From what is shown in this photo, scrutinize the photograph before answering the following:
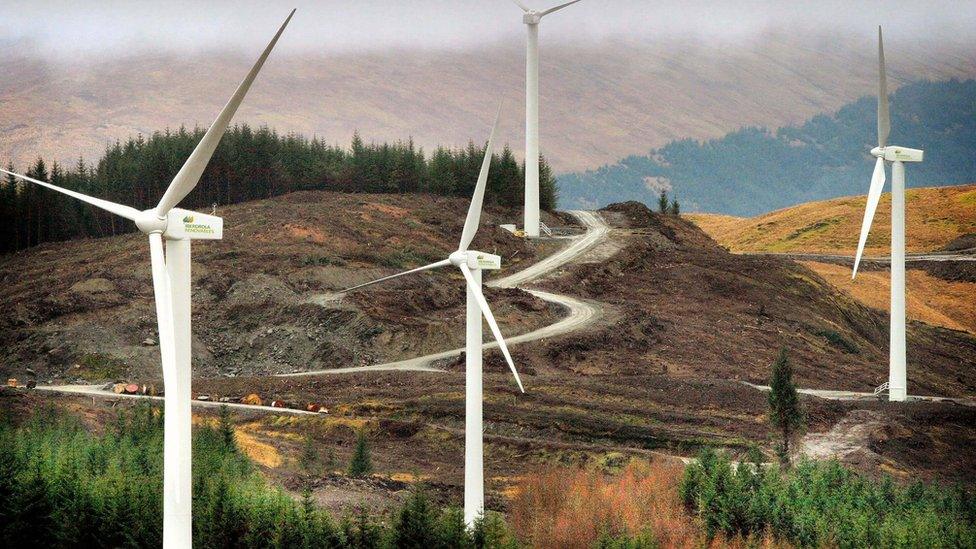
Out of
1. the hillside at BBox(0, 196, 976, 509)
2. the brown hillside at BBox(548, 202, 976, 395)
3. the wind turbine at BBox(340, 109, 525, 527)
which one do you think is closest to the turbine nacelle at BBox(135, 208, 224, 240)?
the wind turbine at BBox(340, 109, 525, 527)

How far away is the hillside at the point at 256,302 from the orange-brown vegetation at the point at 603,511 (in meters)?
41.4

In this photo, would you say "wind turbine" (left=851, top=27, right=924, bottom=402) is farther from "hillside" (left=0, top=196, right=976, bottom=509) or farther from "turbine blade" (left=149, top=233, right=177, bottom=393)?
"turbine blade" (left=149, top=233, right=177, bottom=393)

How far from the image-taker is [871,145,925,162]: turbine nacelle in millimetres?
84375

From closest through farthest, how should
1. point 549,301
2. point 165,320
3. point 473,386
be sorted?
point 165,320 → point 473,386 → point 549,301

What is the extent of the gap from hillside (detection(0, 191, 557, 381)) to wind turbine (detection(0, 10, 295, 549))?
61972 millimetres

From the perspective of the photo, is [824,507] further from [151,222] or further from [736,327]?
[736,327]

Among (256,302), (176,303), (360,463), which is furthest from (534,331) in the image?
(176,303)

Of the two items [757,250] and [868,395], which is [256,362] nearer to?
[868,395]

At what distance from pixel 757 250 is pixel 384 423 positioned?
120428 millimetres

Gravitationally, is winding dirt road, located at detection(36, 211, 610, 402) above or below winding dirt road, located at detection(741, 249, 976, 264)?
below

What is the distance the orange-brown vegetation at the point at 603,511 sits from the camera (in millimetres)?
56750

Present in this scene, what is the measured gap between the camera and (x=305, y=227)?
13162 centimetres

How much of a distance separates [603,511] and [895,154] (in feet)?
132

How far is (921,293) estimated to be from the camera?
158m
